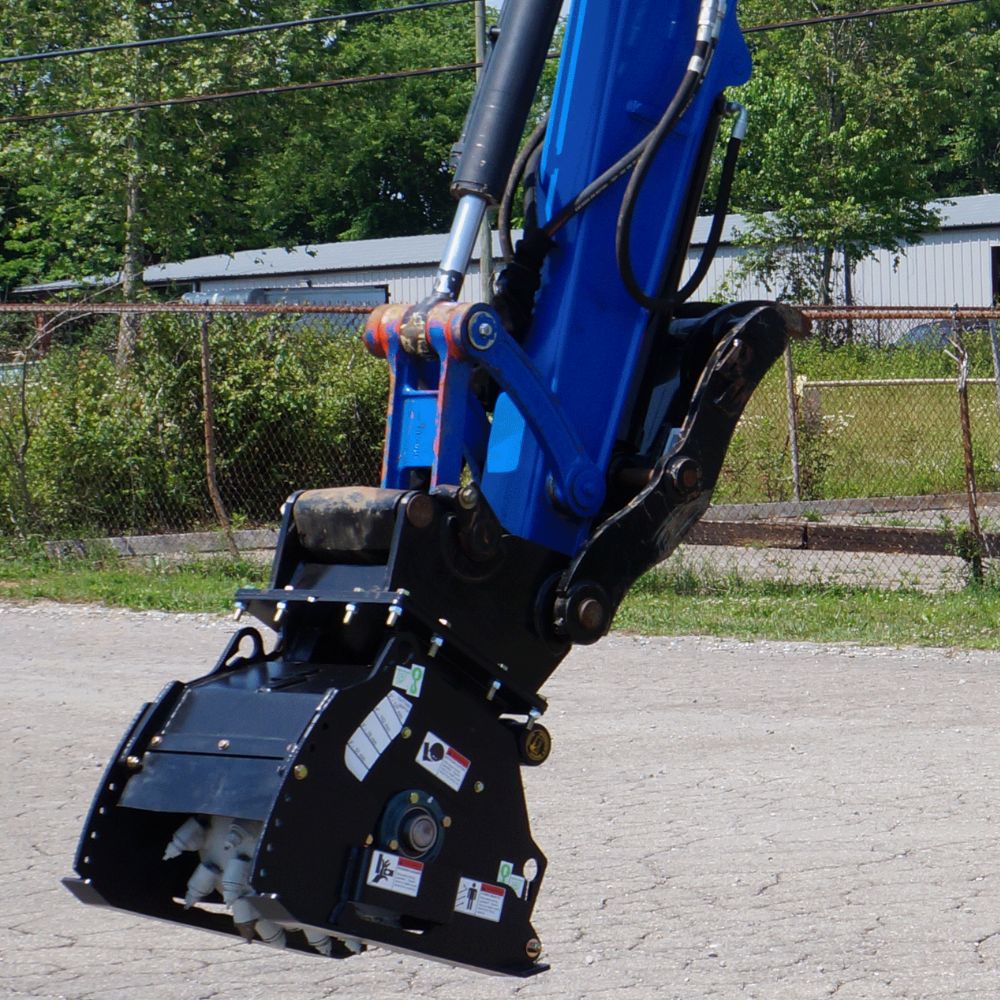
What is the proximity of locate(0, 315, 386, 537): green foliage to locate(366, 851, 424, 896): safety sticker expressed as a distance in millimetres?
11103

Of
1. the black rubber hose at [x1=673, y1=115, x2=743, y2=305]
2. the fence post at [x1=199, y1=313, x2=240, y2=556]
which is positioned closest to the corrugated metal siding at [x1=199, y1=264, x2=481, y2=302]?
the fence post at [x1=199, y1=313, x2=240, y2=556]

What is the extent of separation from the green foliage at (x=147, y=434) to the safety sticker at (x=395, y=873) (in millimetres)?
11103

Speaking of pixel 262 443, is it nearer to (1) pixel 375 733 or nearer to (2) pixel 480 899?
(2) pixel 480 899

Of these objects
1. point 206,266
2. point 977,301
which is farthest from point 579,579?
point 206,266

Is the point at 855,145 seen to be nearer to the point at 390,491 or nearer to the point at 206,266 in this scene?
the point at 206,266

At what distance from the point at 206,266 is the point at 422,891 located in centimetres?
4593

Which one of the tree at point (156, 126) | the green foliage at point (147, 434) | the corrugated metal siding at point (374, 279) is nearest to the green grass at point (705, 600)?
the green foliage at point (147, 434)

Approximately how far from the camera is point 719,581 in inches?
462

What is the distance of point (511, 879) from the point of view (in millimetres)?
3293

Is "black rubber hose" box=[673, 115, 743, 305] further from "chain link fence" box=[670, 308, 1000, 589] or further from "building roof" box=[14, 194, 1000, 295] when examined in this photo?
"building roof" box=[14, 194, 1000, 295]

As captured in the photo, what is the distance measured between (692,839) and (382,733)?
2974 millimetres

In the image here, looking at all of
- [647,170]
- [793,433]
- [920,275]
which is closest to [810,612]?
[793,433]

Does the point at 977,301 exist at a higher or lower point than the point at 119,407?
higher

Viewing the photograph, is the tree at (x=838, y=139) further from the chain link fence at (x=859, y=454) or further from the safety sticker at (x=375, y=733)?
the safety sticker at (x=375, y=733)
